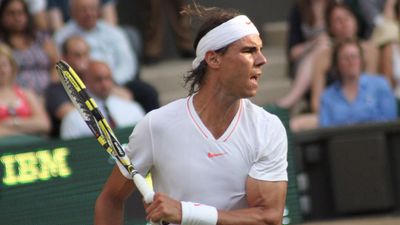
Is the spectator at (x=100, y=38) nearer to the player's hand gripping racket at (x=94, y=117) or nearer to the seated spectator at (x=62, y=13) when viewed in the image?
the seated spectator at (x=62, y=13)

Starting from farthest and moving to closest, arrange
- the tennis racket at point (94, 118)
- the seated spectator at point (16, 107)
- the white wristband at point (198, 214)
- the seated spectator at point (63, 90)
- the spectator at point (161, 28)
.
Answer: the spectator at point (161, 28)
the seated spectator at point (63, 90)
the seated spectator at point (16, 107)
the tennis racket at point (94, 118)
the white wristband at point (198, 214)

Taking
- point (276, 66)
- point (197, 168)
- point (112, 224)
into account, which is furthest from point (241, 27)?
point (276, 66)

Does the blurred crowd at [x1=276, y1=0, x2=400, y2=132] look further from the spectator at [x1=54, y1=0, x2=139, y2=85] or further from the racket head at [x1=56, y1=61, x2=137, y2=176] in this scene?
the racket head at [x1=56, y1=61, x2=137, y2=176]

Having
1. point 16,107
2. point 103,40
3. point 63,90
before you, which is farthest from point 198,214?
point 103,40

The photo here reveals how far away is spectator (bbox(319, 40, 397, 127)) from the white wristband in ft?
18.8

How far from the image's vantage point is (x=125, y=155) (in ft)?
17.4

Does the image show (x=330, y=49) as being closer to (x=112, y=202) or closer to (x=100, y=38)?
(x=100, y=38)

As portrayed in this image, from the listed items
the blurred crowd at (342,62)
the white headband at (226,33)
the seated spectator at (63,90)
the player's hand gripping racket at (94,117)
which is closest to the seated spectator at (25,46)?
the seated spectator at (63,90)

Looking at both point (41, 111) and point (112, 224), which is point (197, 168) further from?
point (41, 111)

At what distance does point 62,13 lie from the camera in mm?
11641

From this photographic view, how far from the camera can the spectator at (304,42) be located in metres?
11.4

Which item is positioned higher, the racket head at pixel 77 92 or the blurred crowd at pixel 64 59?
the blurred crowd at pixel 64 59

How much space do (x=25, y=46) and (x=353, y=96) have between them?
2.92 metres

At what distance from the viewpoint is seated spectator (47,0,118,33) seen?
448 inches
